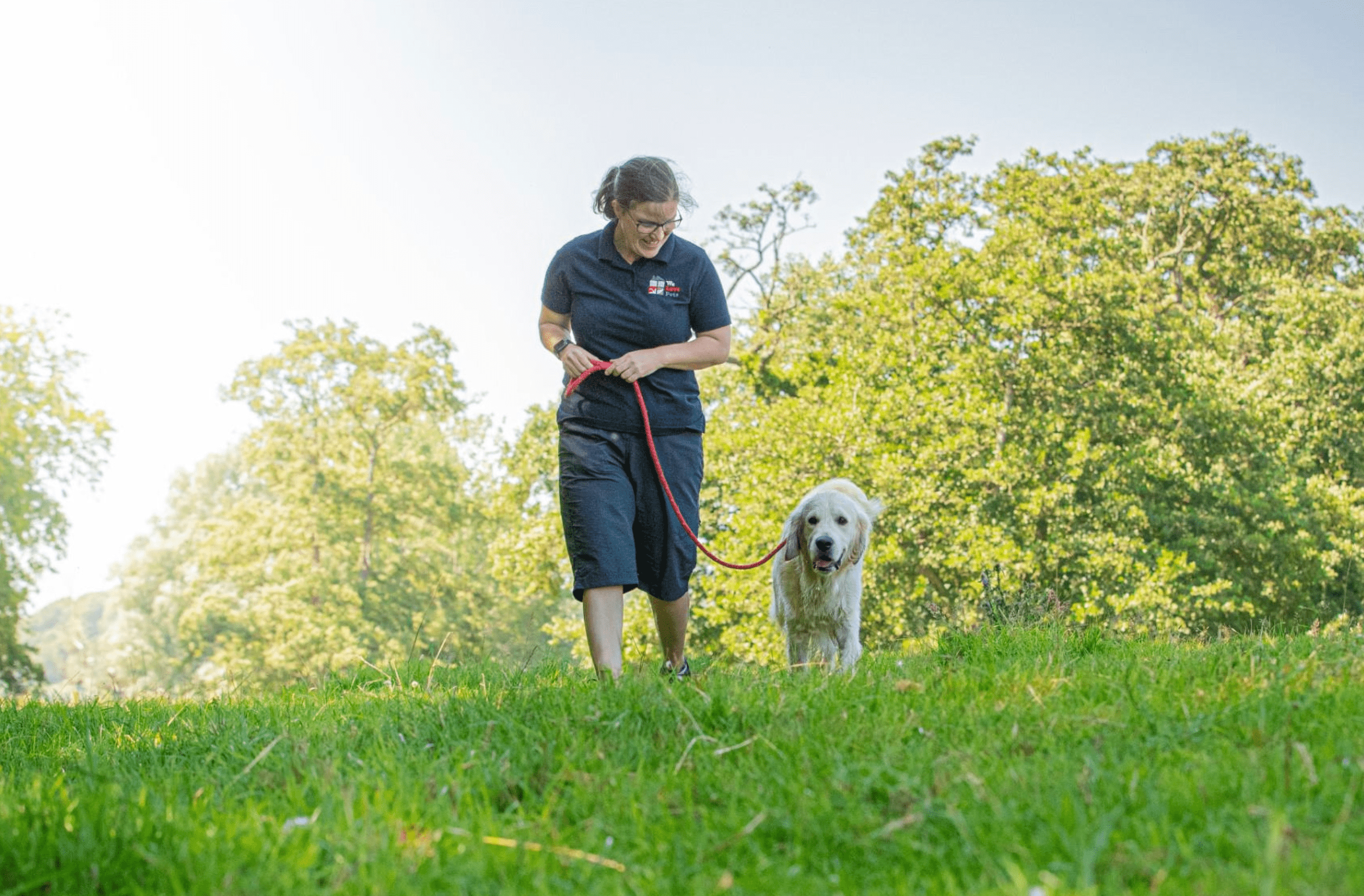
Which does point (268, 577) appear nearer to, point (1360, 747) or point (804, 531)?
point (804, 531)

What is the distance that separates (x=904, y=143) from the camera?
22.9m

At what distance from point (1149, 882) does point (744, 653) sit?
17519 millimetres

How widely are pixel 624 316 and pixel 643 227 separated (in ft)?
1.44

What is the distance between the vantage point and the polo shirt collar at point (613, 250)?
4941mm

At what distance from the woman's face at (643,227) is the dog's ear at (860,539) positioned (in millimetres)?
2483

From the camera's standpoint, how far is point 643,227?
4730 mm

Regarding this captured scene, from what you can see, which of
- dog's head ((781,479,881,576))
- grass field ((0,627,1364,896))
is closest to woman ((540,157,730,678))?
grass field ((0,627,1364,896))

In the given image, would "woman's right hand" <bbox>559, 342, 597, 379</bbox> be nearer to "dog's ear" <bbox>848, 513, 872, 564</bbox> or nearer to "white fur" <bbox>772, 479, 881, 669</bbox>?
"white fur" <bbox>772, 479, 881, 669</bbox>

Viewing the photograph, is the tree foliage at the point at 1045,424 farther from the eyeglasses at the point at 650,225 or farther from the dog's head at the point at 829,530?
the eyeglasses at the point at 650,225

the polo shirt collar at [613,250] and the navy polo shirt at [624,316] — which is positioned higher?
the polo shirt collar at [613,250]

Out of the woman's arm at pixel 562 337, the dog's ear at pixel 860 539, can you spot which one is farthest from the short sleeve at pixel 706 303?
the dog's ear at pixel 860 539

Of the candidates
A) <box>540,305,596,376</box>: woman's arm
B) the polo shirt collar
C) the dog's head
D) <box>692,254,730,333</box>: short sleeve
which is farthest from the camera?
the dog's head

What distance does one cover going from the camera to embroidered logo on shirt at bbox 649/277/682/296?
4957 millimetres

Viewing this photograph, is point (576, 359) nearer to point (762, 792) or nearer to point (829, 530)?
point (829, 530)
